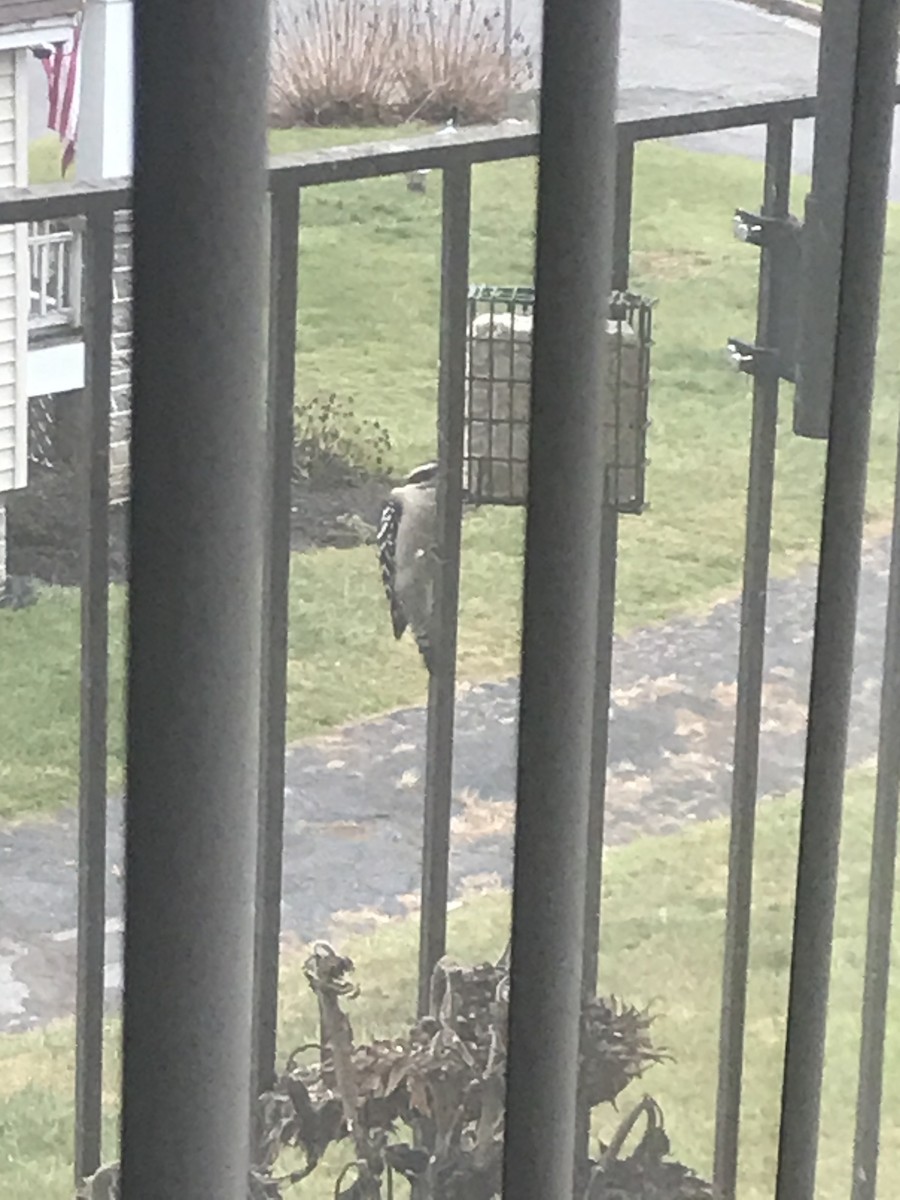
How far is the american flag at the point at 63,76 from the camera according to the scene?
2.69ft

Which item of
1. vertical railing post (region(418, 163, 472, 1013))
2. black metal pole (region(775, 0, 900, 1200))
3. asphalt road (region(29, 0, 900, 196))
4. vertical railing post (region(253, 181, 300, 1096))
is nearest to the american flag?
asphalt road (region(29, 0, 900, 196))

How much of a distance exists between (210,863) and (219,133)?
202 mm

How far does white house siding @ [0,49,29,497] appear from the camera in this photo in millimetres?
934

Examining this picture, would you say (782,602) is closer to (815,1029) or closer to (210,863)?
(815,1029)

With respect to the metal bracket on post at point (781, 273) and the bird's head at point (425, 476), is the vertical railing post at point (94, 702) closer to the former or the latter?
the bird's head at point (425, 476)

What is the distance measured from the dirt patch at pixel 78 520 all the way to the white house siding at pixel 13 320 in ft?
0.07

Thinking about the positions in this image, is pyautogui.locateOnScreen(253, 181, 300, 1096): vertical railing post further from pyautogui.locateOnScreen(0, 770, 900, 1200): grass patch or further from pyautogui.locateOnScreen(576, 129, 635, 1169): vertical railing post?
pyautogui.locateOnScreen(576, 129, 635, 1169): vertical railing post

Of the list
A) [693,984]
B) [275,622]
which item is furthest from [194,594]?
[693,984]

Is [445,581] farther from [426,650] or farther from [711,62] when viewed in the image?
[711,62]

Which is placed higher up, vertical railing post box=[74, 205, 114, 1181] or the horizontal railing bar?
the horizontal railing bar

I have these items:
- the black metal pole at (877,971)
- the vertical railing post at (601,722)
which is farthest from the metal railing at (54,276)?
the black metal pole at (877,971)

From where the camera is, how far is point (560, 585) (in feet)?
2.03

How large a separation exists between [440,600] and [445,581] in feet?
0.05

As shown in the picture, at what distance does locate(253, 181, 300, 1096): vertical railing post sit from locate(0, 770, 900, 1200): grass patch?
70 millimetres
